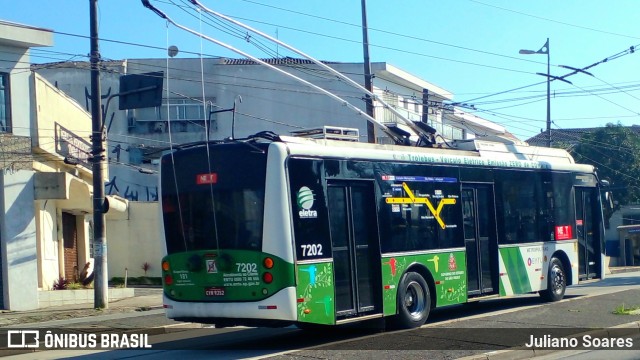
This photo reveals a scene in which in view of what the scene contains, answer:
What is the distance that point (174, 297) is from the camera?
12.9 m

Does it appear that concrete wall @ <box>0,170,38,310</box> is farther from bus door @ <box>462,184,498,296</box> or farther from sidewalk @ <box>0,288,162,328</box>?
bus door @ <box>462,184,498,296</box>

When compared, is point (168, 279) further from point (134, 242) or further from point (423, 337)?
point (134, 242)

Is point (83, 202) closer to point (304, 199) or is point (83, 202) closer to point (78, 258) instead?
point (78, 258)

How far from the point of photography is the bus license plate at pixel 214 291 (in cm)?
1227

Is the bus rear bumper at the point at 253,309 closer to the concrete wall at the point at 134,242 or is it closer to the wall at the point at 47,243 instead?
the wall at the point at 47,243

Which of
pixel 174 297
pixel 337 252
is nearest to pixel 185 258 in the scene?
pixel 174 297

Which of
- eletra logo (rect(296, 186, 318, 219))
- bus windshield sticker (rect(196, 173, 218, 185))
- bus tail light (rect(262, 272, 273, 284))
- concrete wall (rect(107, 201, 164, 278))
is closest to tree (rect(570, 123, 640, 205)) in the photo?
concrete wall (rect(107, 201, 164, 278))

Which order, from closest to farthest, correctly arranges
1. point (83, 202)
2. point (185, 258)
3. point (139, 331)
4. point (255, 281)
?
point (255, 281) → point (185, 258) → point (139, 331) → point (83, 202)

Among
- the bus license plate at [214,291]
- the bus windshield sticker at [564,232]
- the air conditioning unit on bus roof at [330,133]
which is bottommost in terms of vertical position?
the bus license plate at [214,291]

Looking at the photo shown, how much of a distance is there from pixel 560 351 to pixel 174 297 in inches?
234

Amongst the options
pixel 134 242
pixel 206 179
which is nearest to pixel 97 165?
pixel 206 179

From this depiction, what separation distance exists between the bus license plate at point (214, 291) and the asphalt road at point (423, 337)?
0.89 m

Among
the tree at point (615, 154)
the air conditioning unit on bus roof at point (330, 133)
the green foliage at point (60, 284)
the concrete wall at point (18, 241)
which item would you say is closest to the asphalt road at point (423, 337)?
the air conditioning unit on bus roof at point (330, 133)

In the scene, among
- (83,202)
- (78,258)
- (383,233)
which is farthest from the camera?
(78,258)
